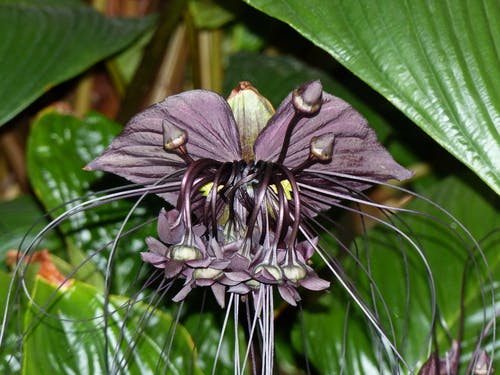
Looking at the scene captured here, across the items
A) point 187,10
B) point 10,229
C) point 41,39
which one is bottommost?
point 10,229

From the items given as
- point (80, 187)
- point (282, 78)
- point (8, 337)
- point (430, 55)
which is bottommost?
point (8, 337)

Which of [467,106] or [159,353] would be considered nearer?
[467,106]

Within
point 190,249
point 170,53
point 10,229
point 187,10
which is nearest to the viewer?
point 190,249

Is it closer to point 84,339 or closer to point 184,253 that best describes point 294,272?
point 184,253

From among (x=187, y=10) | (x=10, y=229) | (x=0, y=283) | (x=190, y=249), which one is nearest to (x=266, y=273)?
(x=190, y=249)

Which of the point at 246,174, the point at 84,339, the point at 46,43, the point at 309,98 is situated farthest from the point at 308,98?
the point at 46,43

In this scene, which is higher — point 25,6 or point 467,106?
point 467,106

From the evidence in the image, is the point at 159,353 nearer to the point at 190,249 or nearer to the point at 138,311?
the point at 138,311

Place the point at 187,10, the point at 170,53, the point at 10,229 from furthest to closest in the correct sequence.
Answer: the point at 170,53, the point at 187,10, the point at 10,229
